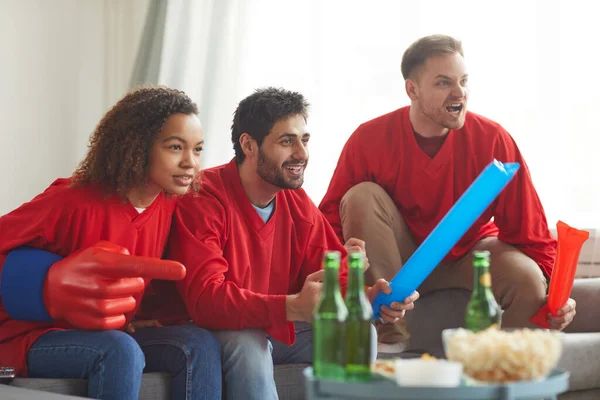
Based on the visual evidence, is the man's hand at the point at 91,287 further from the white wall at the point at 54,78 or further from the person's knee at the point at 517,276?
the white wall at the point at 54,78

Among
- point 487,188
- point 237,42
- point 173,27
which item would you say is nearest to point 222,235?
point 487,188

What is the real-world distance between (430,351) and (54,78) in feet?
7.85

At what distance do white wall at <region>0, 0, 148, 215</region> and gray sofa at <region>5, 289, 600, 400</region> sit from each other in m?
1.89

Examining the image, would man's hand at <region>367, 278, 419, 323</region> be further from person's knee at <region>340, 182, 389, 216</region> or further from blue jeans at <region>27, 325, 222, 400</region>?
person's knee at <region>340, 182, 389, 216</region>

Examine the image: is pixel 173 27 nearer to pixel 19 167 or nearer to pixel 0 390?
pixel 19 167

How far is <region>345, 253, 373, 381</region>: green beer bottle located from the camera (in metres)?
1.08

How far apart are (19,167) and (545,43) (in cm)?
211

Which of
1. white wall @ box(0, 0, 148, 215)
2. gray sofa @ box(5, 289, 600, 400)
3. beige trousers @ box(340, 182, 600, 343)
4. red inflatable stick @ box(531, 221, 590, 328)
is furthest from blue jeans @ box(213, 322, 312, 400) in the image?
white wall @ box(0, 0, 148, 215)

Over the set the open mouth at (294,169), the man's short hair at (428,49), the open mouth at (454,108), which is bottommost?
the open mouth at (294,169)

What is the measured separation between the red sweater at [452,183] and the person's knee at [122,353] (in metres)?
0.90

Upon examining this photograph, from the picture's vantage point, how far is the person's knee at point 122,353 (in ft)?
5.45

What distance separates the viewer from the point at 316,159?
3.34 metres

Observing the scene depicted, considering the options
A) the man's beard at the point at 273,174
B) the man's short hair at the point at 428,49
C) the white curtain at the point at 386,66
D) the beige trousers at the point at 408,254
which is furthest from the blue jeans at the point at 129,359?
the white curtain at the point at 386,66

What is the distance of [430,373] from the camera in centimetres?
98
